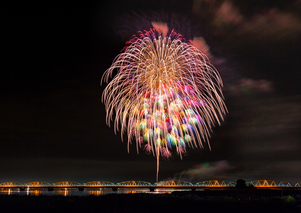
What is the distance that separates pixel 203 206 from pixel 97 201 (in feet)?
33.7

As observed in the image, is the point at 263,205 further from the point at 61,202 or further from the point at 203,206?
the point at 61,202

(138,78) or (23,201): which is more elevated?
(138,78)

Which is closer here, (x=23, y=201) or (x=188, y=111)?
(x=23, y=201)

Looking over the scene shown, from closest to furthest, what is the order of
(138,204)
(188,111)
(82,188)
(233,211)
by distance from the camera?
1. (233,211)
2. (138,204)
3. (188,111)
4. (82,188)

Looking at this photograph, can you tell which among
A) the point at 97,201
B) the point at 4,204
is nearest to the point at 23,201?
Answer: the point at 4,204

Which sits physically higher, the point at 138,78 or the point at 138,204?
the point at 138,78

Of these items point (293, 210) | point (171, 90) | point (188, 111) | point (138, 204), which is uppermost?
point (171, 90)

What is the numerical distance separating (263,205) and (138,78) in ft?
86.2

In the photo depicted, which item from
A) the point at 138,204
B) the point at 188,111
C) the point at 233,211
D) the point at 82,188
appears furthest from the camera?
the point at 82,188

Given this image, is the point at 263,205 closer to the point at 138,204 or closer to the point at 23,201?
the point at 138,204

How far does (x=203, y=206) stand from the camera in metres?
27.2

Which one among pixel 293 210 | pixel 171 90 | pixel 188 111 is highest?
pixel 171 90

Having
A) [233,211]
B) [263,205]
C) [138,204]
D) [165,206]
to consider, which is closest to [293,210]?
[263,205]

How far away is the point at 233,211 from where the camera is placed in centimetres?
2644
